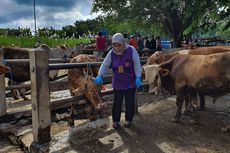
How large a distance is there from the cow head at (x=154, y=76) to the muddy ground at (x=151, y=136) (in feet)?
1.61

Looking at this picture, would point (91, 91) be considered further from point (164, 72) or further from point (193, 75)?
point (193, 75)

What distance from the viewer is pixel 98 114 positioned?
745cm

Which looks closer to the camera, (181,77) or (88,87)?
(88,87)

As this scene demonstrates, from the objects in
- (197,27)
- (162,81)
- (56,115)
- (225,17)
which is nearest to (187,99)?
(162,81)

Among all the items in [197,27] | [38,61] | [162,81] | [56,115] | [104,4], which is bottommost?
[56,115]

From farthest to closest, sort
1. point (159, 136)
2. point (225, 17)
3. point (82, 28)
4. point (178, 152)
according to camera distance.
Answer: point (82, 28), point (225, 17), point (159, 136), point (178, 152)

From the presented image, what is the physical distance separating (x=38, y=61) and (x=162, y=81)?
2.85 m

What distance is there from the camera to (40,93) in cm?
525

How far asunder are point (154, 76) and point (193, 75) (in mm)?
800

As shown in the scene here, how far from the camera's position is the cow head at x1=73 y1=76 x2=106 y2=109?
20.1 feet

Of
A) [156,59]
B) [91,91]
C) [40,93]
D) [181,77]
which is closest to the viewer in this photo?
[40,93]

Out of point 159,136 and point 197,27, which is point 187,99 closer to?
point 159,136

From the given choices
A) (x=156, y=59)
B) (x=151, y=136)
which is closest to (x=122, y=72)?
(x=151, y=136)

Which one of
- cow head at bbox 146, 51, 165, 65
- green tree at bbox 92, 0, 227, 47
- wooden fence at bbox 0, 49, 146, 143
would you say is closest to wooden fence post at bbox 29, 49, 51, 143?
wooden fence at bbox 0, 49, 146, 143
